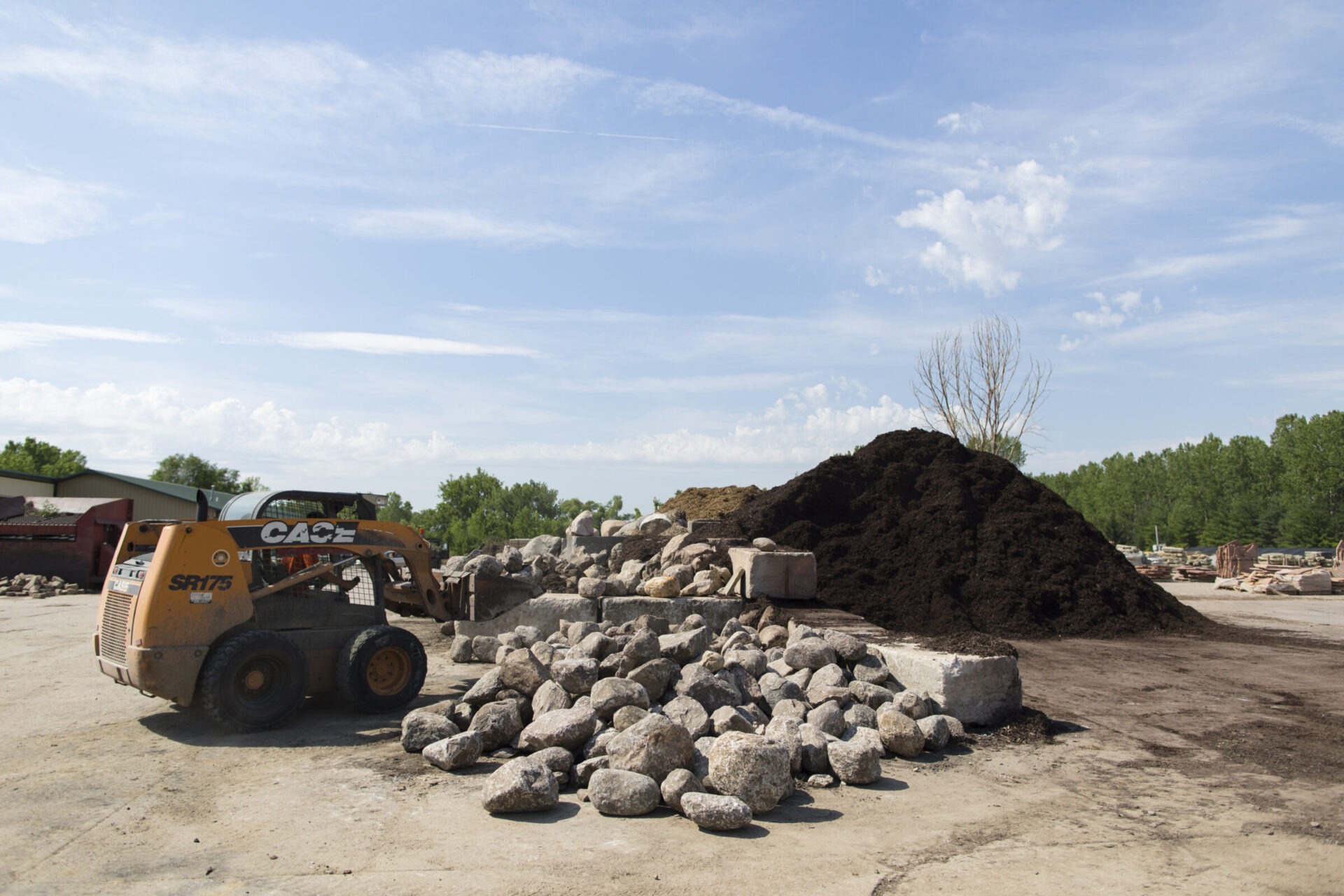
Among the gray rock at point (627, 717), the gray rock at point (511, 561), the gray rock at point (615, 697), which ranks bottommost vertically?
the gray rock at point (627, 717)

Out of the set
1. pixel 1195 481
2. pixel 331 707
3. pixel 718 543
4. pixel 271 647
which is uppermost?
pixel 1195 481

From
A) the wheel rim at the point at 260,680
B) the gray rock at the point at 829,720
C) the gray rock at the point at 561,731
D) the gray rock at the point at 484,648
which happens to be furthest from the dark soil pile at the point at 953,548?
the wheel rim at the point at 260,680

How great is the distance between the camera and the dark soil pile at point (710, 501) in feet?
57.4

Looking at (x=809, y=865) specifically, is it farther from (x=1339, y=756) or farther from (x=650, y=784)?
(x=1339, y=756)

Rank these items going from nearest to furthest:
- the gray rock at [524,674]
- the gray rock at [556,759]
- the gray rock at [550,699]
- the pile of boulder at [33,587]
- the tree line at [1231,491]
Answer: the gray rock at [556,759] < the gray rock at [550,699] < the gray rock at [524,674] < the pile of boulder at [33,587] < the tree line at [1231,491]

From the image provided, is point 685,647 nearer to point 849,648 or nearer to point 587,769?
point 849,648

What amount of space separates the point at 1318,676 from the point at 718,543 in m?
6.91

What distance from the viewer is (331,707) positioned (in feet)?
26.3

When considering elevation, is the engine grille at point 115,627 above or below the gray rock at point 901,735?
above

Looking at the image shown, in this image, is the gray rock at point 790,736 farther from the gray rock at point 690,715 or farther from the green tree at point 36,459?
the green tree at point 36,459

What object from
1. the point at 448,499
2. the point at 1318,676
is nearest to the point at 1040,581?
the point at 1318,676

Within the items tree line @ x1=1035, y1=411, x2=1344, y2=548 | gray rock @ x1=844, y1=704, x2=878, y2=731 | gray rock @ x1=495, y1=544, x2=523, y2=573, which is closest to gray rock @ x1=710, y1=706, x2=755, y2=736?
gray rock @ x1=844, y1=704, x2=878, y2=731

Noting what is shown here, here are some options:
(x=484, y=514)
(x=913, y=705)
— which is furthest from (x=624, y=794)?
(x=484, y=514)

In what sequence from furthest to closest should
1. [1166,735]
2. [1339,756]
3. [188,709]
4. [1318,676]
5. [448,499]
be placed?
[448,499], [1318,676], [188,709], [1166,735], [1339,756]
